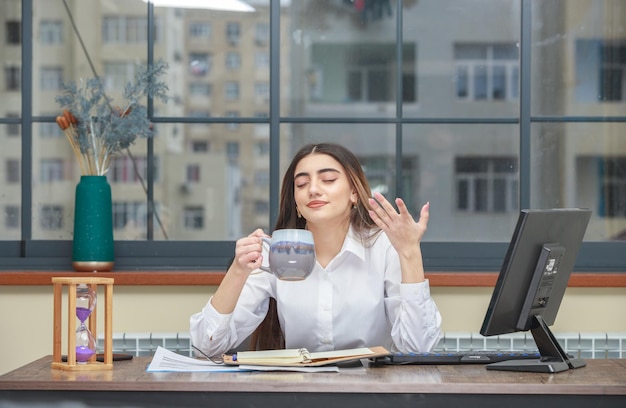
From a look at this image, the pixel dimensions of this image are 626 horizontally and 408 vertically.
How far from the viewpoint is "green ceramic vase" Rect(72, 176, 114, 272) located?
332 cm

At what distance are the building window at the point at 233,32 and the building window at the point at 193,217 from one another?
80 centimetres

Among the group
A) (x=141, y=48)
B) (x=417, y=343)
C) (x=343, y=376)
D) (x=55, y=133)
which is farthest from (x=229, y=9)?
(x=343, y=376)

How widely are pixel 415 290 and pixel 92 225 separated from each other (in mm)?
1419

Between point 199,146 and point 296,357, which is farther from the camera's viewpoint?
point 199,146

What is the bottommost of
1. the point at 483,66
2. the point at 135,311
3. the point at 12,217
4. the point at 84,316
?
the point at 135,311

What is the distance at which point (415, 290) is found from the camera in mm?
2305

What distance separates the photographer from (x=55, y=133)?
371 centimetres

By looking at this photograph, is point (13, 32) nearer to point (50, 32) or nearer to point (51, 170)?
point (50, 32)

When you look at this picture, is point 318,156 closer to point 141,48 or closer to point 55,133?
point 55,133

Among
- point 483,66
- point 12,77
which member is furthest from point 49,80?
point 483,66

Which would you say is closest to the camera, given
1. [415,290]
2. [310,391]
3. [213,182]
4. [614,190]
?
[310,391]

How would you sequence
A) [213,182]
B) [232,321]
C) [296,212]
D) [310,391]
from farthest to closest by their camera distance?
[213,182] → [296,212] → [232,321] → [310,391]

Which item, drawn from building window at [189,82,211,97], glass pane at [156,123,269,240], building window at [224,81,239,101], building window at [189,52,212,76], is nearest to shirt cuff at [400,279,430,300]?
glass pane at [156,123,269,240]

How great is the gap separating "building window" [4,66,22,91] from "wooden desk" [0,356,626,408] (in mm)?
2015
